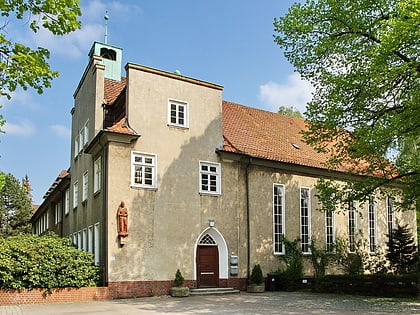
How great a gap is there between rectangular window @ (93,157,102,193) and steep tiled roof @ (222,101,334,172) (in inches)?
228

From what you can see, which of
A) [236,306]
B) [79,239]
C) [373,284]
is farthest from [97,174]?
[373,284]

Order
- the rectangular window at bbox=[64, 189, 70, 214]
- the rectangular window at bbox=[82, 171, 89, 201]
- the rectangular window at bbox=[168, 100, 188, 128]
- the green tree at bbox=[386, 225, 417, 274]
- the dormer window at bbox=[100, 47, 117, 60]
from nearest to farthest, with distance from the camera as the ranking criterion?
the rectangular window at bbox=[168, 100, 188, 128]
the rectangular window at bbox=[82, 171, 89, 201]
the green tree at bbox=[386, 225, 417, 274]
the dormer window at bbox=[100, 47, 117, 60]
the rectangular window at bbox=[64, 189, 70, 214]

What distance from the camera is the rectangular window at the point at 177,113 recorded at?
22.3m

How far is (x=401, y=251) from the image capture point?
28.3 m

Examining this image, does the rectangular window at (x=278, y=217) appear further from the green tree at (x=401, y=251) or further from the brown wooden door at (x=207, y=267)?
the green tree at (x=401, y=251)

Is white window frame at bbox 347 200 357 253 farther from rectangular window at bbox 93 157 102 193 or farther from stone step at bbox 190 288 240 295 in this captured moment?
rectangular window at bbox 93 157 102 193

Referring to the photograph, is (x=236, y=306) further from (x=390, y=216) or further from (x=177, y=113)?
(x=390, y=216)

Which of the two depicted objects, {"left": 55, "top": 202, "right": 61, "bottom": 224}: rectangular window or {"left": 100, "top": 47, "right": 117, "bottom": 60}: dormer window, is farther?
{"left": 55, "top": 202, "right": 61, "bottom": 224}: rectangular window

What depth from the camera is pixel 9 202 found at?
56.9m

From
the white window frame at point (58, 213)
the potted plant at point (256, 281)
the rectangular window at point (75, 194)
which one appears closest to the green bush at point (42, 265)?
the potted plant at point (256, 281)

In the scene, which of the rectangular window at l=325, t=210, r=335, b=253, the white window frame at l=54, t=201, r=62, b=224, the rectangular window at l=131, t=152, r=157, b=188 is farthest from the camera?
the white window frame at l=54, t=201, r=62, b=224

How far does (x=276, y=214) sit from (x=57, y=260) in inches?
445

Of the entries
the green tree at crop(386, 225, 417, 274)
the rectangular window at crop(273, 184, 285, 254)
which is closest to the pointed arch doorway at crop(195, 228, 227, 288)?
the rectangular window at crop(273, 184, 285, 254)

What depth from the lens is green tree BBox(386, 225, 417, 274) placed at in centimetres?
2762
